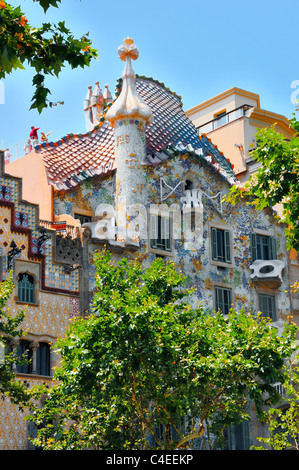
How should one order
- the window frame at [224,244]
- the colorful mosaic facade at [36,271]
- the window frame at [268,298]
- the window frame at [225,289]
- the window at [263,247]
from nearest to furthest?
the colorful mosaic facade at [36,271]
the window frame at [225,289]
the window frame at [224,244]
the window frame at [268,298]
the window at [263,247]

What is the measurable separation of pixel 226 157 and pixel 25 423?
1755 centimetres

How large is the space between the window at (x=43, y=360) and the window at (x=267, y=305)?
376 inches

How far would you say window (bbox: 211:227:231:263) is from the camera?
3406cm

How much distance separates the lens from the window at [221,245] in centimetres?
3406

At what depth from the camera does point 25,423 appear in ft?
88.6

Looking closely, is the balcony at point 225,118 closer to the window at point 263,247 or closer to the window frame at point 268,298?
the window at point 263,247

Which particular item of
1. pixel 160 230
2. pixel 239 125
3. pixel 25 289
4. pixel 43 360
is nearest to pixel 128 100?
pixel 160 230

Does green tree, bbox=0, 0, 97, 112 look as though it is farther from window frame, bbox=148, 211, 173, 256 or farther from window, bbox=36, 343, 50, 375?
window frame, bbox=148, 211, 173, 256

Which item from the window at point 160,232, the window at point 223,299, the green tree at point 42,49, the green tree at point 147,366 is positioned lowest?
the green tree at point 147,366

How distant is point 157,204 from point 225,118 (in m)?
11.3

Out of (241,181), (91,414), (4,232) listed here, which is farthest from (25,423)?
(241,181)

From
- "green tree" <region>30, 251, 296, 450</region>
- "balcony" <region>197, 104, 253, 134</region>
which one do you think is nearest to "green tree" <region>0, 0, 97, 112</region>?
"green tree" <region>30, 251, 296, 450</region>

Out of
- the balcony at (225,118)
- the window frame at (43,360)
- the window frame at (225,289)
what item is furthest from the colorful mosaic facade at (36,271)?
the balcony at (225,118)
